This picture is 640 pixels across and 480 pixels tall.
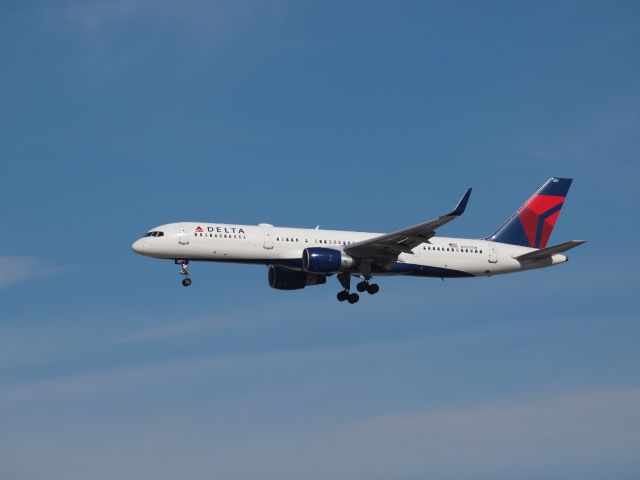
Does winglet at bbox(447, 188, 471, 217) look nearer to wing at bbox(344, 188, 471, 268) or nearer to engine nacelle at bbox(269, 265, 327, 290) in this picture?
wing at bbox(344, 188, 471, 268)

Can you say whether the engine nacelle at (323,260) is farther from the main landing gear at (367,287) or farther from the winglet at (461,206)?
the winglet at (461,206)

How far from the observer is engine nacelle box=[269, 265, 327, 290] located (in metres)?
67.5

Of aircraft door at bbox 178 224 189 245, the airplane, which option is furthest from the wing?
aircraft door at bbox 178 224 189 245

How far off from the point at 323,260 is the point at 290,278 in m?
6.81

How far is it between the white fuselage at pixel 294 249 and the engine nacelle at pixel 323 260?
99 centimetres

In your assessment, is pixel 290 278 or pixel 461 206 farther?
pixel 290 278

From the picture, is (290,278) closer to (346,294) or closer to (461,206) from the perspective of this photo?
(346,294)

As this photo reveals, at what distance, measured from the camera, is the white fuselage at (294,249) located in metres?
61.2

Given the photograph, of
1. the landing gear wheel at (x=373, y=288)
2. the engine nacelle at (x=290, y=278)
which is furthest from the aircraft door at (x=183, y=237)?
the landing gear wheel at (x=373, y=288)

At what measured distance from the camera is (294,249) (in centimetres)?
6272

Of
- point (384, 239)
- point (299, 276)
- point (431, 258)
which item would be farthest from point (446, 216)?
point (299, 276)

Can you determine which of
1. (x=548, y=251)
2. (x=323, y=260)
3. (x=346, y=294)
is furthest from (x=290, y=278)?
(x=548, y=251)

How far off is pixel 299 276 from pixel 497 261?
490 inches

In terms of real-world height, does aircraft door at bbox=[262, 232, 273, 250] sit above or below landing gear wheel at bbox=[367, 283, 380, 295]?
above
